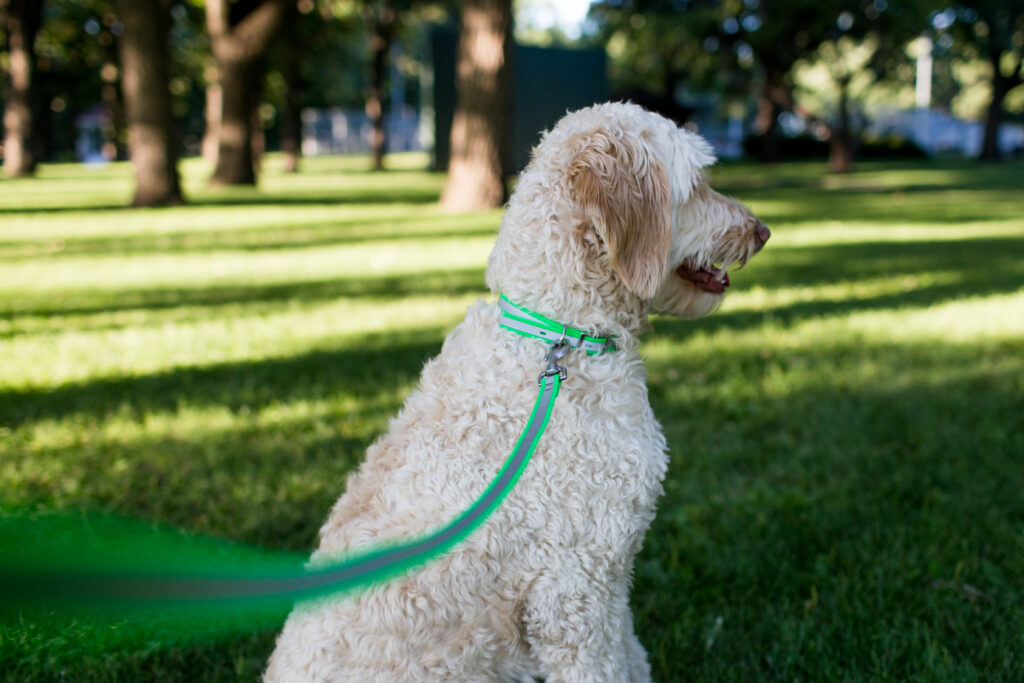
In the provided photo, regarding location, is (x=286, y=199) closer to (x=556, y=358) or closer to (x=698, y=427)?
(x=698, y=427)

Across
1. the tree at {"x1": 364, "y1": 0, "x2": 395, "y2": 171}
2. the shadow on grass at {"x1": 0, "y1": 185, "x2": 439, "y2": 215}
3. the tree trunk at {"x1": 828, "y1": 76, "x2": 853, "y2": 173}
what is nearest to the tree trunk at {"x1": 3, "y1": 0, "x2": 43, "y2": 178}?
the shadow on grass at {"x1": 0, "y1": 185, "x2": 439, "y2": 215}

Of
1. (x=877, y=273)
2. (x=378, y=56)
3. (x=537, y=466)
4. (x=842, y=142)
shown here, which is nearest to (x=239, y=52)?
(x=877, y=273)

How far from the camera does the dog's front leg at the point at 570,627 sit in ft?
6.60

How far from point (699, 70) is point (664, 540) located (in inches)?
1435

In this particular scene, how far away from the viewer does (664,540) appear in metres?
3.69

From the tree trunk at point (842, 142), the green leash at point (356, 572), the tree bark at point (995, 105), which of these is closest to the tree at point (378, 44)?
the tree trunk at point (842, 142)

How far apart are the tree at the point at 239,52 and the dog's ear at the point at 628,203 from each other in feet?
69.8

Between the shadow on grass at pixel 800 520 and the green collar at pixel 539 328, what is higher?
the green collar at pixel 539 328

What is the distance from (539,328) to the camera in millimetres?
2168

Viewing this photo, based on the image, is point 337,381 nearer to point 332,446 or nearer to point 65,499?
point 332,446

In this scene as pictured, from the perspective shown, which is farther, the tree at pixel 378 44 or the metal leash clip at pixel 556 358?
the tree at pixel 378 44

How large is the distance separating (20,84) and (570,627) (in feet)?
110

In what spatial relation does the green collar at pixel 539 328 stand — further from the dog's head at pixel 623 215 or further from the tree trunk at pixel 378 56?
the tree trunk at pixel 378 56

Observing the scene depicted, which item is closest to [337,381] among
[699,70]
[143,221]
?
[143,221]
